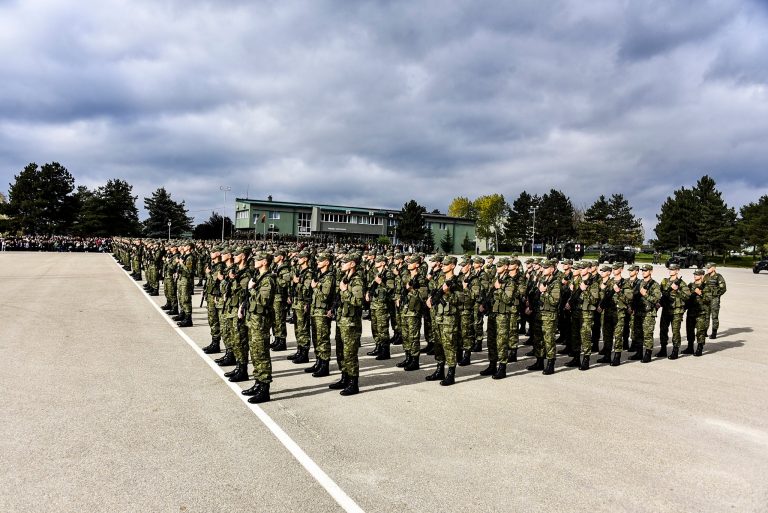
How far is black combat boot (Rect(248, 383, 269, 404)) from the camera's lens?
20.9ft

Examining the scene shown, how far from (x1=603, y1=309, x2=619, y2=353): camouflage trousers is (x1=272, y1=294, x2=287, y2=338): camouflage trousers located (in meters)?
6.44

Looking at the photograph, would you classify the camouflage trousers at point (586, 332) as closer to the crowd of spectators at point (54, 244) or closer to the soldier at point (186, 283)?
the soldier at point (186, 283)

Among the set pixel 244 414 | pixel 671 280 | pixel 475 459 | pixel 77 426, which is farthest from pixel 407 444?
pixel 671 280

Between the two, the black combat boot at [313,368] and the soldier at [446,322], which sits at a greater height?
the soldier at [446,322]

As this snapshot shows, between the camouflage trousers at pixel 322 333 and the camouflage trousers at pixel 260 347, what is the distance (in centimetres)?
95

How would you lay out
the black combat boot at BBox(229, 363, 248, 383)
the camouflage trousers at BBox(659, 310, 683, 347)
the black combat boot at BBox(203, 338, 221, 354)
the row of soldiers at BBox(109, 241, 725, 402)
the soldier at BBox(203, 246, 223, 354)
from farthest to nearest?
1. the camouflage trousers at BBox(659, 310, 683, 347)
2. the black combat boot at BBox(203, 338, 221, 354)
3. the soldier at BBox(203, 246, 223, 354)
4. the black combat boot at BBox(229, 363, 248, 383)
5. the row of soldiers at BBox(109, 241, 725, 402)

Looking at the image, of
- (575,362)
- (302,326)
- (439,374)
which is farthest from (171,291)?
(575,362)

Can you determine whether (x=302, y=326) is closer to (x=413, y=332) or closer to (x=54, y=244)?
(x=413, y=332)

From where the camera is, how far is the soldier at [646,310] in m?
Answer: 9.55

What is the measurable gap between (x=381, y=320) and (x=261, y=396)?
3515 mm

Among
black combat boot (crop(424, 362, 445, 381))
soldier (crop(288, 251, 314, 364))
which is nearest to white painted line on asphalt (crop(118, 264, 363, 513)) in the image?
soldier (crop(288, 251, 314, 364))

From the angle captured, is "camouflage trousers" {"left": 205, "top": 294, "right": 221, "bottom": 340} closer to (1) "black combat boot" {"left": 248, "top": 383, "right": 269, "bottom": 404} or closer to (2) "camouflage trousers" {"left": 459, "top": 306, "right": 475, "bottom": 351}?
(1) "black combat boot" {"left": 248, "top": 383, "right": 269, "bottom": 404}

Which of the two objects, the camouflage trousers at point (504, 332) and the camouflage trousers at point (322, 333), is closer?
the camouflage trousers at point (322, 333)

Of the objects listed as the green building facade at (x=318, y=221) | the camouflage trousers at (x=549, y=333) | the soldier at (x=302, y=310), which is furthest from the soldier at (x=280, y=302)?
the green building facade at (x=318, y=221)
